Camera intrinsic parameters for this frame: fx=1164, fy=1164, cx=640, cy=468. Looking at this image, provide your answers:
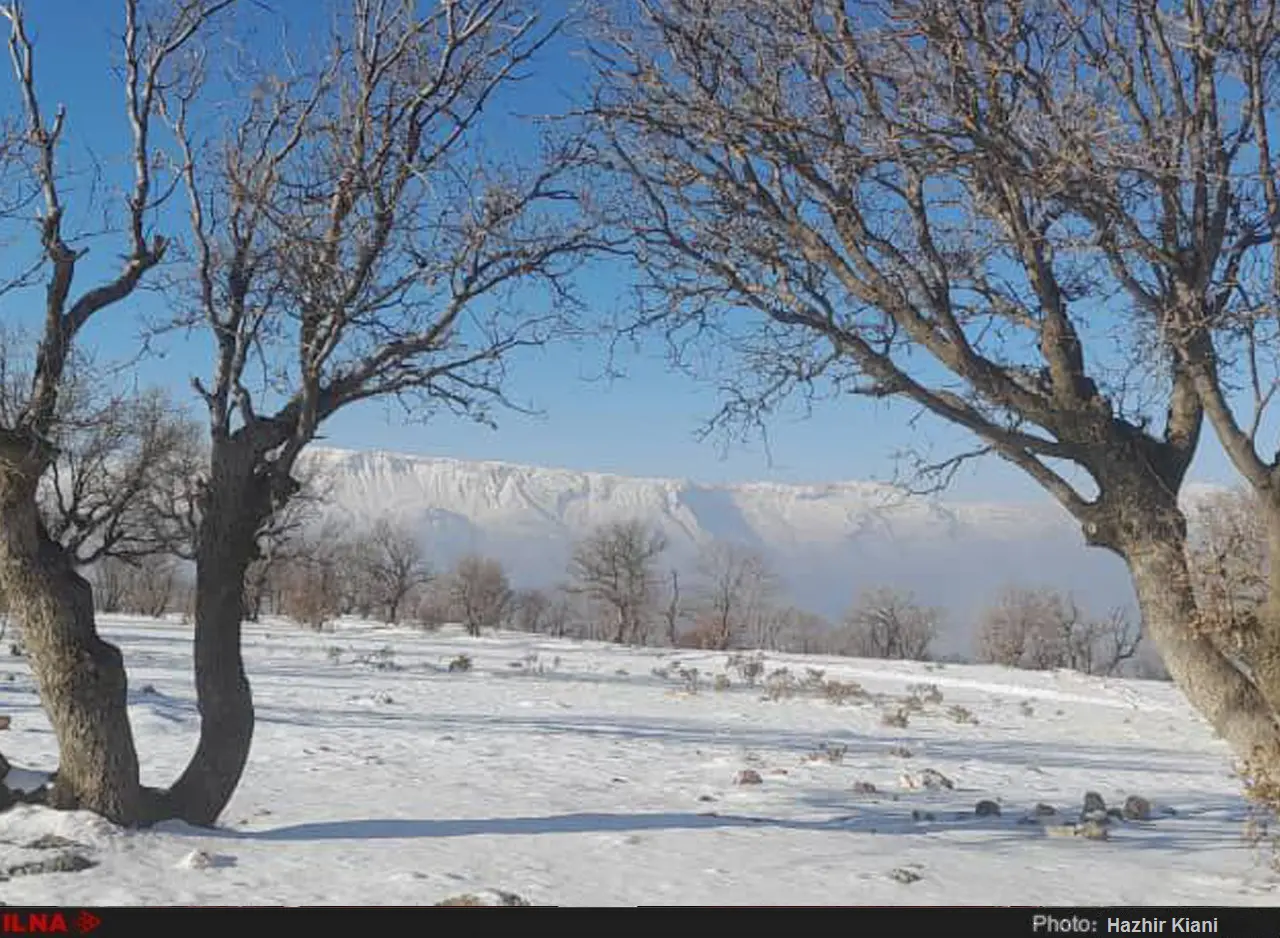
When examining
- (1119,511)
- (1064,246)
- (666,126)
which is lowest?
(1119,511)

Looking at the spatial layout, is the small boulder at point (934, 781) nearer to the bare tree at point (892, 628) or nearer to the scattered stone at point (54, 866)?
the scattered stone at point (54, 866)

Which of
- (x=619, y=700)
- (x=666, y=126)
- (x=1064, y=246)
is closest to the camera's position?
(x=1064, y=246)

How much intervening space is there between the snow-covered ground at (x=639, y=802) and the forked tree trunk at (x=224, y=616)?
19.7 inches

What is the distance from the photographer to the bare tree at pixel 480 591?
7081 cm

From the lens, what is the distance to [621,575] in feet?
221

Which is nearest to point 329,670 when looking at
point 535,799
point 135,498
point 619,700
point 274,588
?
point 619,700

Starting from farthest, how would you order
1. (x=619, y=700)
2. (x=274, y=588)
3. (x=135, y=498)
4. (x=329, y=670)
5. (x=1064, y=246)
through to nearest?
(x=274, y=588) → (x=135, y=498) → (x=329, y=670) → (x=619, y=700) → (x=1064, y=246)

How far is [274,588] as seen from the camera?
199ft

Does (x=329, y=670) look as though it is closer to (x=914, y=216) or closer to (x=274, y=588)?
(x=914, y=216)

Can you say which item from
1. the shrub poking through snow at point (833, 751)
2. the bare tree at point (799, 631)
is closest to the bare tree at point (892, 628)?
the bare tree at point (799, 631)

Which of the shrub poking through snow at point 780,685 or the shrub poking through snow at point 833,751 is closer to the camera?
the shrub poking through snow at point 833,751

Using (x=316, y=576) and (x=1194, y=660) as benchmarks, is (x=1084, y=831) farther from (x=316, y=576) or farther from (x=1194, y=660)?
(x=316, y=576)

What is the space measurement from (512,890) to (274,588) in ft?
191

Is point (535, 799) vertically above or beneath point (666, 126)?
beneath
